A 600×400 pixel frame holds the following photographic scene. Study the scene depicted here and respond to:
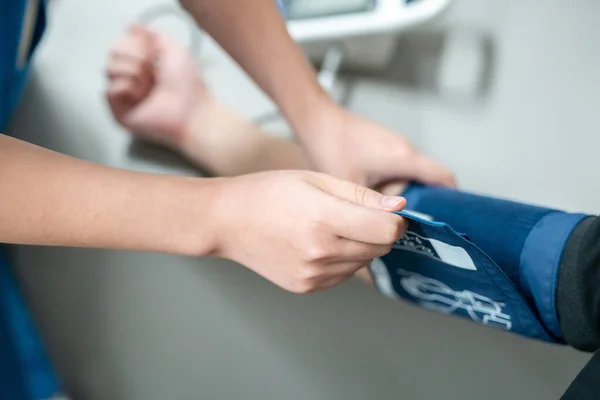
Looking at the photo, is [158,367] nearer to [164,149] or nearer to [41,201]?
[164,149]

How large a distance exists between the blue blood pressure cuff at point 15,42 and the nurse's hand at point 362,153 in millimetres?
372

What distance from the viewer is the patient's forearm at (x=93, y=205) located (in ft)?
1.54

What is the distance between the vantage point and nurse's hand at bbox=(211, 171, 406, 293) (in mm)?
472

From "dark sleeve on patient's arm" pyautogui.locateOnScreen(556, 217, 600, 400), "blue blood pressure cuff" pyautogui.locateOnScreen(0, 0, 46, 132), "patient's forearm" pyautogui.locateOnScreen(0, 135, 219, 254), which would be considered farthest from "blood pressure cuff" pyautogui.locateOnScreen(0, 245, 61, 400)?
"dark sleeve on patient's arm" pyautogui.locateOnScreen(556, 217, 600, 400)

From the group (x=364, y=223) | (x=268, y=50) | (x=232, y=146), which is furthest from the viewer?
(x=232, y=146)

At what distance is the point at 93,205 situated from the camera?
0.49 metres

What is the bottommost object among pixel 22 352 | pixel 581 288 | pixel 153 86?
pixel 22 352

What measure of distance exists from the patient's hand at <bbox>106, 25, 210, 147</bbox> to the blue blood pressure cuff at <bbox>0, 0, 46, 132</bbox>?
4.5 inches

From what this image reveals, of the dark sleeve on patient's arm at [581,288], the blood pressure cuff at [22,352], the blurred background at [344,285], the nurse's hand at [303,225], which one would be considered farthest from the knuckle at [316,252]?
the blood pressure cuff at [22,352]

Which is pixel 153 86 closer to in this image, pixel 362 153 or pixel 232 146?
pixel 232 146

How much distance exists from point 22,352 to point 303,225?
1.67ft

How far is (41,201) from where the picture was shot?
47 cm

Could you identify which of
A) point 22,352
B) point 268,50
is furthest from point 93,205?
point 22,352

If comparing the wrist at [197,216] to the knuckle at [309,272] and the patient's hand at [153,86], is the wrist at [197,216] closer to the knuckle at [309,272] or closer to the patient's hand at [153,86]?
the knuckle at [309,272]
